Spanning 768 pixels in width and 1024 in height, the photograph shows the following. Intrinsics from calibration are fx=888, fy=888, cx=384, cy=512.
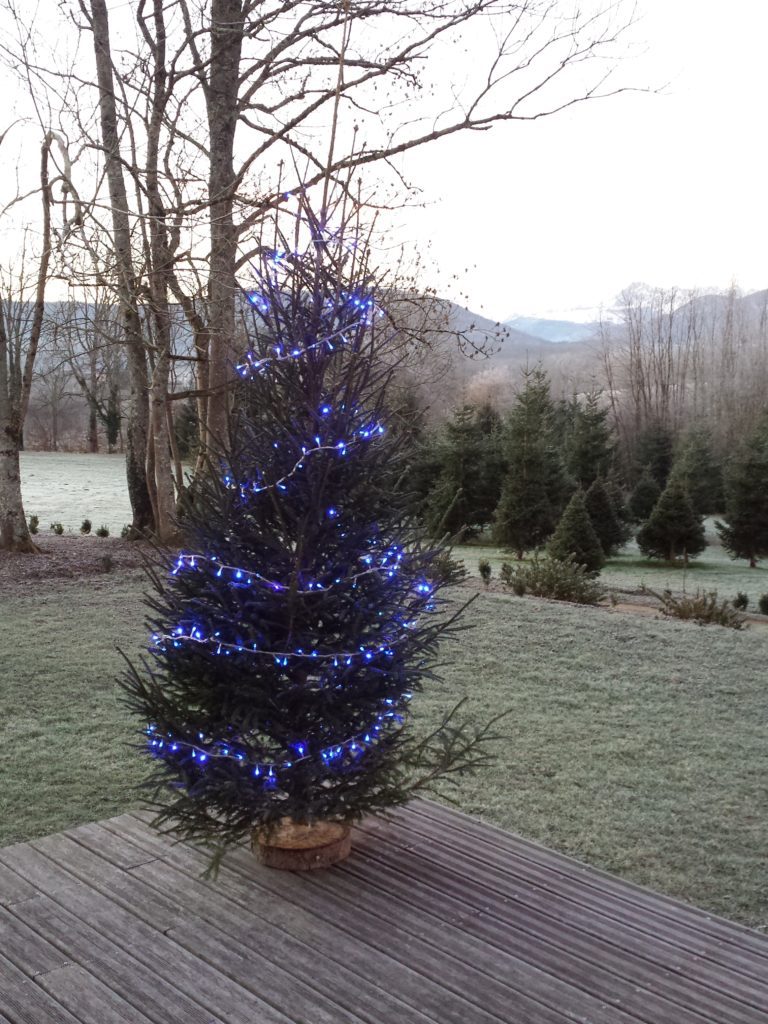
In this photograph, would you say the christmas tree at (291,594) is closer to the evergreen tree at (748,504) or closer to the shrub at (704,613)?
the shrub at (704,613)

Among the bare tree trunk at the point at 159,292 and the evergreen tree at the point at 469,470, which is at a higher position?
the bare tree trunk at the point at 159,292

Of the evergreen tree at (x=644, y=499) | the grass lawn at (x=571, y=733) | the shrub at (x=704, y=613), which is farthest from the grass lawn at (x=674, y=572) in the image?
the grass lawn at (x=571, y=733)

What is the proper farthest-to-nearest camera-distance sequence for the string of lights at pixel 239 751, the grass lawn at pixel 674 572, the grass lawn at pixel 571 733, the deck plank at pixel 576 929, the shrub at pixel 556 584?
the grass lawn at pixel 674 572, the shrub at pixel 556 584, the grass lawn at pixel 571 733, the string of lights at pixel 239 751, the deck plank at pixel 576 929

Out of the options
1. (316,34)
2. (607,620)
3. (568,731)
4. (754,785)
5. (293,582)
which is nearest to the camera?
(293,582)

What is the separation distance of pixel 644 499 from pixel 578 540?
29.6 feet

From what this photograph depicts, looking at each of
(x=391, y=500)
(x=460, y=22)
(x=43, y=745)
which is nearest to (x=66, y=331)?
(x=460, y=22)

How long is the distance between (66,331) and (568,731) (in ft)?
28.2

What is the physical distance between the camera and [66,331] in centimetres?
1145

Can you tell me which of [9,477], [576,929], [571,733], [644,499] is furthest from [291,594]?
[644,499]

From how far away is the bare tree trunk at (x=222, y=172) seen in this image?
979 cm

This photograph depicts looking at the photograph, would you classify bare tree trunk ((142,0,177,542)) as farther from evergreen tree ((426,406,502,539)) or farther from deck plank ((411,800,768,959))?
evergreen tree ((426,406,502,539))

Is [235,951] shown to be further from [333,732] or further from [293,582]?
[293,582]

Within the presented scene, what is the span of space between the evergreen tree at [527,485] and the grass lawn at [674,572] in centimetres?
59

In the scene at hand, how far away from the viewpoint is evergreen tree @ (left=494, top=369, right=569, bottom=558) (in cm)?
1830
